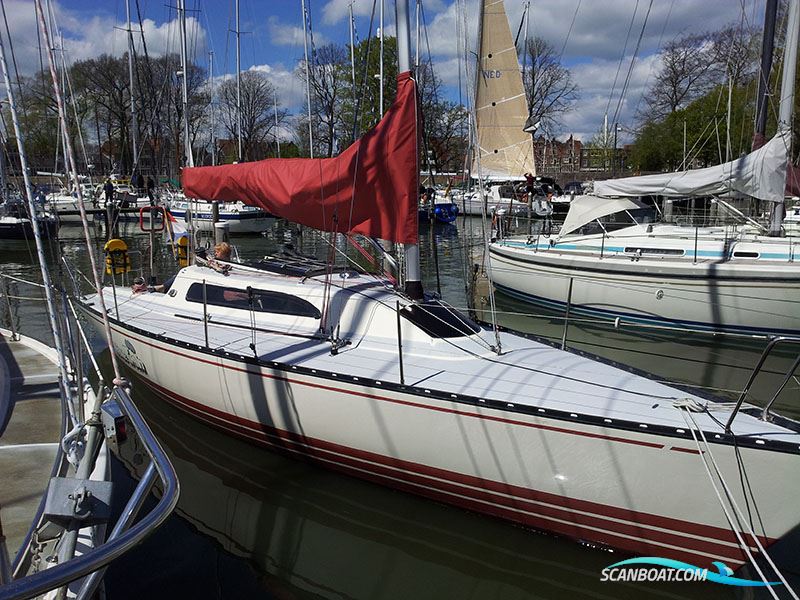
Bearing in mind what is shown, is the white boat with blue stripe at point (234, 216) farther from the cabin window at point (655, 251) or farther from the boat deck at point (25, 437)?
the boat deck at point (25, 437)

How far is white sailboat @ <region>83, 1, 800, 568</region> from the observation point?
4.47m

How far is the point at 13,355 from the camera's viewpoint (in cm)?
596

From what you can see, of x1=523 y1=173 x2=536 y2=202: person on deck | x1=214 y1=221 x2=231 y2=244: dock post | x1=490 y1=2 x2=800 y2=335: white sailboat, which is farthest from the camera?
x1=523 y1=173 x2=536 y2=202: person on deck

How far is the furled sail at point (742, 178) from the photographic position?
10.5m

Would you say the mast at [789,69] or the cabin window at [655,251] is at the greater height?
the mast at [789,69]

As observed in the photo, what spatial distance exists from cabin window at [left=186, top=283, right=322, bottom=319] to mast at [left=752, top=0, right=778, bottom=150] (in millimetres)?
9932

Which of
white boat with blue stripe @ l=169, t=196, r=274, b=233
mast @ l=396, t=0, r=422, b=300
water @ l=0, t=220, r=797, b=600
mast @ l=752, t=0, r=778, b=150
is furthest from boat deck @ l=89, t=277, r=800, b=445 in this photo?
white boat with blue stripe @ l=169, t=196, r=274, b=233

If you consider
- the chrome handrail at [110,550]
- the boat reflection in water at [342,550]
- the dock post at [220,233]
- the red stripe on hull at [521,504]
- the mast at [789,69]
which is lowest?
the boat reflection in water at [342,550]

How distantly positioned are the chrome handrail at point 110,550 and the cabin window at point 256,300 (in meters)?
4.10

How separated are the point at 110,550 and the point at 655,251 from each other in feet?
39.8

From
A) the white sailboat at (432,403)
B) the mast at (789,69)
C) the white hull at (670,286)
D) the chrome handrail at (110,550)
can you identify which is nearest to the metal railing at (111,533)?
the chrome handrail at (110,550)

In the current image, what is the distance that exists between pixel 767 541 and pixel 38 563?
4.73 metres

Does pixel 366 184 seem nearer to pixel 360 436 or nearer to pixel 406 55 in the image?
pixel 406 55

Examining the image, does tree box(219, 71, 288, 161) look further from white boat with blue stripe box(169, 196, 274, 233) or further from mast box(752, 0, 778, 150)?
mast box(752, 0, 778, 150)
